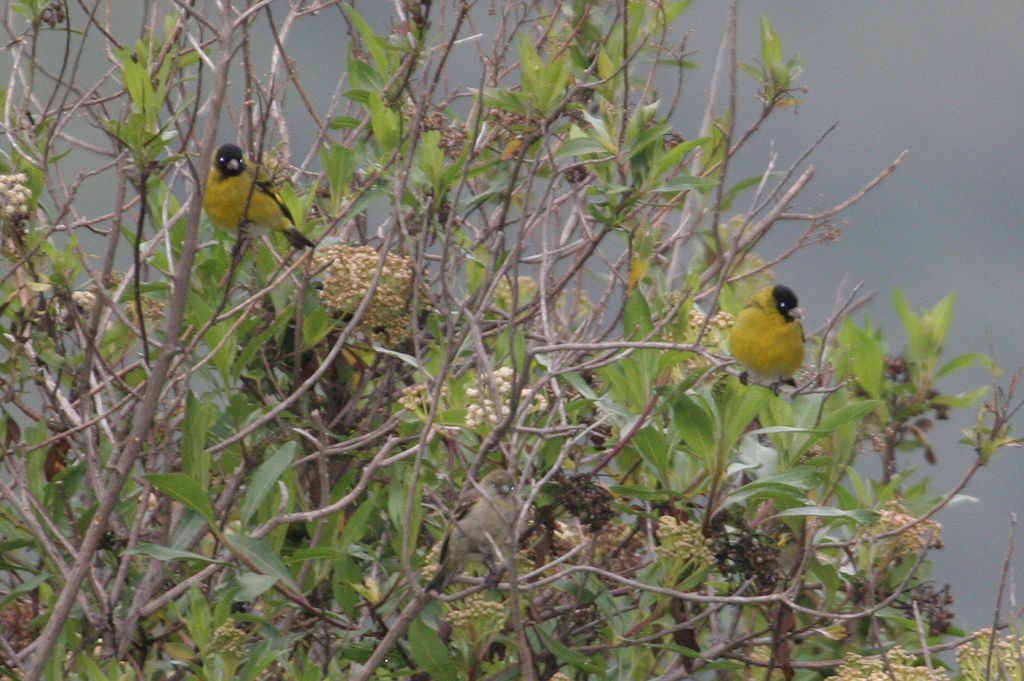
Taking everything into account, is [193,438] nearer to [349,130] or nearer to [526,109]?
[526,109]

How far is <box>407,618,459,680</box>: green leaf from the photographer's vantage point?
3.71 m

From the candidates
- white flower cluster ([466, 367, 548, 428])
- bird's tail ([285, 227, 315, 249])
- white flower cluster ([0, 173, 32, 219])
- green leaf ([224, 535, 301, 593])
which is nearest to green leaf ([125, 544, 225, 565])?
green leaf ([224, 535, 301, 593])

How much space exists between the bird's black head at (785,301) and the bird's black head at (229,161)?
94.5 inches

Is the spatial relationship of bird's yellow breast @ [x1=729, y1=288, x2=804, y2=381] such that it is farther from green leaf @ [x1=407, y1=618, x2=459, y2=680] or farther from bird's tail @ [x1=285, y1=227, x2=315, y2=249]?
green leaf @ [x1=407, y1=618, x2=459, y2=680]

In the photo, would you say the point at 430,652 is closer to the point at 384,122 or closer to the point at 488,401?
the point at 488,401

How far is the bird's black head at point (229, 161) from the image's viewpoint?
6.07 metres

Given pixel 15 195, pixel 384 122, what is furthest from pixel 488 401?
pixel 15 195

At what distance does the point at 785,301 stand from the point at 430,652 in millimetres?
2264

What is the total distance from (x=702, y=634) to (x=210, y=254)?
86.4 inches

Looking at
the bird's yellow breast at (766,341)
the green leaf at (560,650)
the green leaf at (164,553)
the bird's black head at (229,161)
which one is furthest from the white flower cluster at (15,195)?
the bird's yellow breast at (766,341)

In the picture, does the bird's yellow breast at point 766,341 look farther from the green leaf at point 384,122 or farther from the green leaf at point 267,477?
the green leaf at point 267,477

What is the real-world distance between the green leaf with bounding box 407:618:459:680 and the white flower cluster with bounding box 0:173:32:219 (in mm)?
1656

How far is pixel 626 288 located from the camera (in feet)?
13.0

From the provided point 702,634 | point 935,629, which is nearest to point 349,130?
point 702,634
